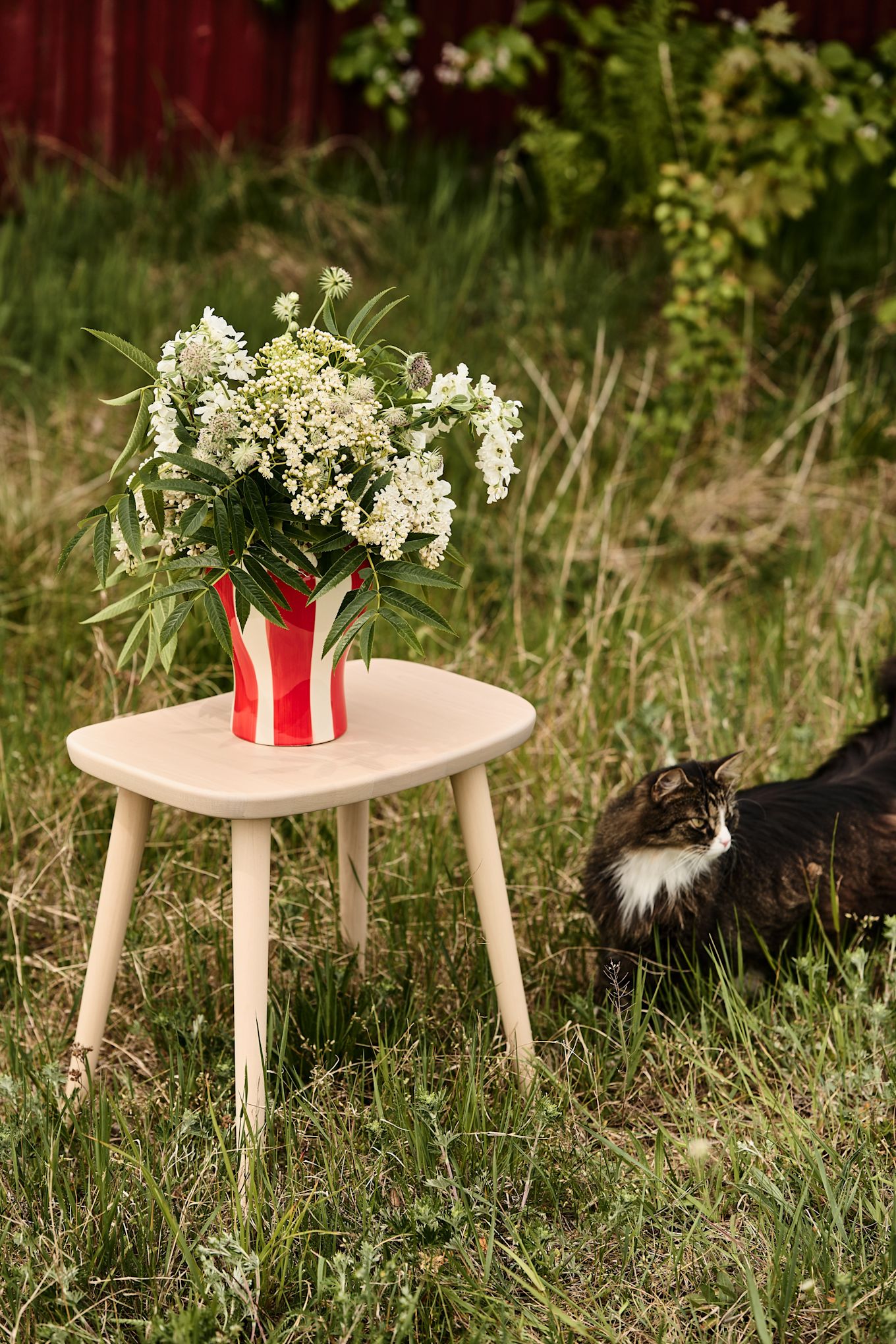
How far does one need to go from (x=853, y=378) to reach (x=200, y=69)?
10.0 ft

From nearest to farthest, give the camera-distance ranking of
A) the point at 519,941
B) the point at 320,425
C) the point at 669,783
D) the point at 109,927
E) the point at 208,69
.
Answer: the point at 320,425
the point at 109,927
the point at 669,783
the point at 519,941
the point at 208,69

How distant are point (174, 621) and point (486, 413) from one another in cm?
57

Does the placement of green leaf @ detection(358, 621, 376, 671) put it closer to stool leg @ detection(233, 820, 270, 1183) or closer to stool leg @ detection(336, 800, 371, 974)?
stool leg @ detection(233, 820, 270, 1183)

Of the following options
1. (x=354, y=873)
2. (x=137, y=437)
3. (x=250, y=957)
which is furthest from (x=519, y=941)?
(x=137, y=437)

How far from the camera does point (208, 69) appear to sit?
621 centimetres

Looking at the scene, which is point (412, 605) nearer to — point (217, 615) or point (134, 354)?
point (217, 615)

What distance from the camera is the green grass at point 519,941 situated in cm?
213

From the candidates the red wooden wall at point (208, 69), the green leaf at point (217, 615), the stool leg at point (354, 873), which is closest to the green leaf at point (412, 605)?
the green leaf at point (217, 615)

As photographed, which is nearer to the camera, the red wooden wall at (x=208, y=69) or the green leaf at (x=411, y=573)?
the green leaf at (x=411, y=573)

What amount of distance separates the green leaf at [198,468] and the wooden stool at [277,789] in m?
0.45

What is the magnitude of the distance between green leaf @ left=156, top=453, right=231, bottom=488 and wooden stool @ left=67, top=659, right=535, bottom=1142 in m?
0.45

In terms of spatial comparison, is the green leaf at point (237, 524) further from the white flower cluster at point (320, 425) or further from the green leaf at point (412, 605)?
the green leaf at point (412, 605)

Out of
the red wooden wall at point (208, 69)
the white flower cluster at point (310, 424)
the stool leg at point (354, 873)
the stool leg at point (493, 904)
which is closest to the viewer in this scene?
the white flower cluster at point (310, 424)

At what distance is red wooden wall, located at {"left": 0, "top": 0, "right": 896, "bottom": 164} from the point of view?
5.93 m
